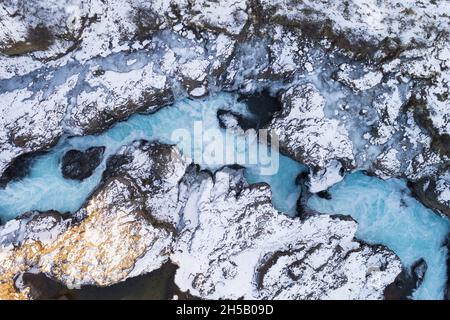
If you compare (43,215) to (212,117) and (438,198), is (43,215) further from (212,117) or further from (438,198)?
(438,198)

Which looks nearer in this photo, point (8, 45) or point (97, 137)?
point (8, 45)

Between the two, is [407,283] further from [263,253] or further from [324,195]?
[263,253]

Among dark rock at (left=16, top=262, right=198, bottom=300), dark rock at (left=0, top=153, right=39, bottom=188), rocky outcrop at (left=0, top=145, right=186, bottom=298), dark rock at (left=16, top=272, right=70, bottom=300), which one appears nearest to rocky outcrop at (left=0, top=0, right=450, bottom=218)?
dark rock at (left=0, top=153, right=39, bottom=188)

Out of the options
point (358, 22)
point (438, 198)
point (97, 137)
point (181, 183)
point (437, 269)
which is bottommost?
point (437, 269)

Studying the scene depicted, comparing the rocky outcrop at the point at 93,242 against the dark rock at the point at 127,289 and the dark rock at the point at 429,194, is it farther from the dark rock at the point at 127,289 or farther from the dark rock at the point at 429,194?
the dark rock at the point at 429,194

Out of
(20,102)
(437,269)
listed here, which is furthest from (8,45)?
(437,269)

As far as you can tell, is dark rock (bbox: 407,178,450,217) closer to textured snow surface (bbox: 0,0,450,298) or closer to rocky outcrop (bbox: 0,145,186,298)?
textured snow surface (bbox: 0,0,450,298)
